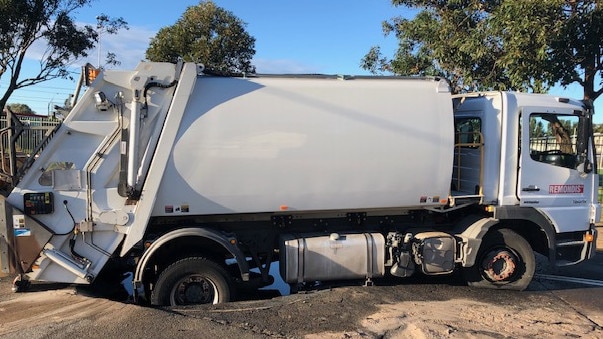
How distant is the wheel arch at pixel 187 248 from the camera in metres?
5.26

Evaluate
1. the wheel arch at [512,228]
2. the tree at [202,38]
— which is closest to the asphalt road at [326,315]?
the wheel arch at [512,228]

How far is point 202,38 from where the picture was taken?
15562mm

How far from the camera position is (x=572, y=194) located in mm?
6645

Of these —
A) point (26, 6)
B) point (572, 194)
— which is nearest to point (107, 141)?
point (572, 194)

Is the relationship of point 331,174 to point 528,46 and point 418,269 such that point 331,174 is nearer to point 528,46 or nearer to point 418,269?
point 418,269

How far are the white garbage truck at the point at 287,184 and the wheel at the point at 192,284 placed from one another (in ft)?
0.05

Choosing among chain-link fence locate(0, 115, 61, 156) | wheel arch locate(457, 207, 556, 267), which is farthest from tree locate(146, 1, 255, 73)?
wheel arch locate(457, 207, 556, 267)

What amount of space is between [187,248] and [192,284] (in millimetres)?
406

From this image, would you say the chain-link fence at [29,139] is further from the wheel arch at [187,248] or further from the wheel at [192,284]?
the wheel at [192,284]

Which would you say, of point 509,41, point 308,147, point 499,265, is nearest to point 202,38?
point 509,41

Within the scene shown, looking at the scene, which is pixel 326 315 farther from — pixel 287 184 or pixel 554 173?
pixel 554 173

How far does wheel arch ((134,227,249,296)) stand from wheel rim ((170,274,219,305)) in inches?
11.2

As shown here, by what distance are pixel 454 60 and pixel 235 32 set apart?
8532 millimetres

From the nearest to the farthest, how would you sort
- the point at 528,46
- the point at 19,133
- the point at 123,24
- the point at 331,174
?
the point at 19,133, the point at 331,174, the point at 528,46, the point at 123,24
